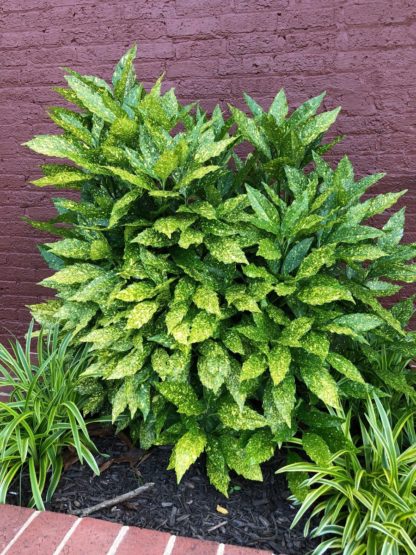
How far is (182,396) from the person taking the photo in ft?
6.00

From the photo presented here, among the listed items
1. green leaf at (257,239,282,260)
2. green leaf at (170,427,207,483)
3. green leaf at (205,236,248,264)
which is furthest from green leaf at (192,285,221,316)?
green leaf at (170,427,207,483)

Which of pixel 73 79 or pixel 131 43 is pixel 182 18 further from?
pixel 73 79

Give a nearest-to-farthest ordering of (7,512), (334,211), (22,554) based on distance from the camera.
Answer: (22,554)
(7,512)
(334,211)

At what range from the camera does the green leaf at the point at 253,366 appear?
1.73 metres

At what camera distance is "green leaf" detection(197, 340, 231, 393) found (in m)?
1.78

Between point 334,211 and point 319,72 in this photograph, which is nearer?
point 334,211

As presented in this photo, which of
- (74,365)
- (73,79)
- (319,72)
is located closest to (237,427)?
(74,365)

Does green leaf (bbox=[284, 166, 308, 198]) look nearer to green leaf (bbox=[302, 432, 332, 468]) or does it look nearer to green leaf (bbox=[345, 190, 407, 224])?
green leaf (bbox=[345, 190, 407, 224])

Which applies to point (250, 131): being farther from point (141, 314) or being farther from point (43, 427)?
point (43, 427)

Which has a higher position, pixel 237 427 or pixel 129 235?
pixel 129 235

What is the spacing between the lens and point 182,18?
2.68 metres

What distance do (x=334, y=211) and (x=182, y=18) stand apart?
5.23 feet

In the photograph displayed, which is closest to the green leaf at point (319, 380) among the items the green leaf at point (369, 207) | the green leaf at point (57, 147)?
the green leaf at point (369, 207)

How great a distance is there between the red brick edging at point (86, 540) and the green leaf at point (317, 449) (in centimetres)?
36
